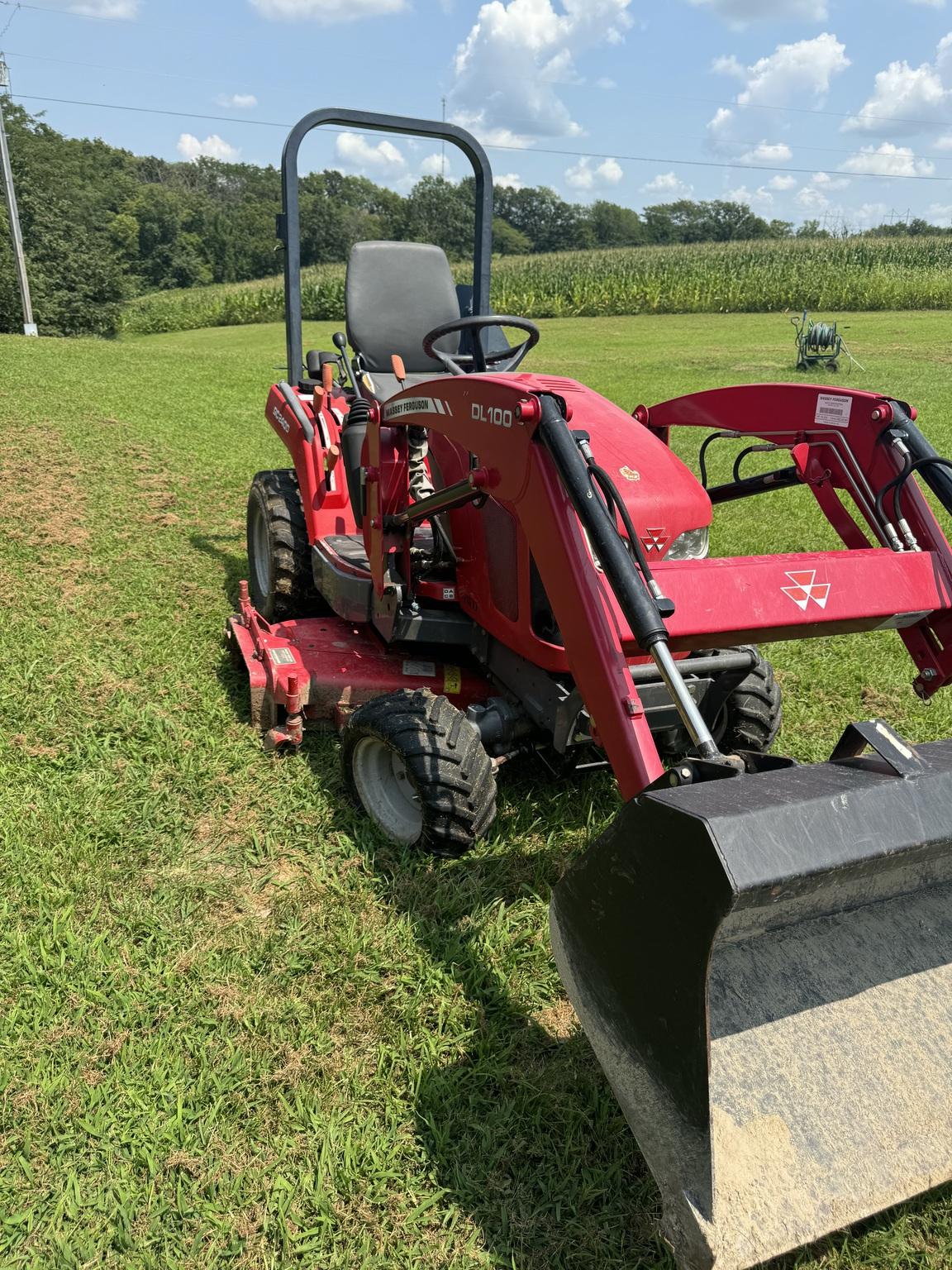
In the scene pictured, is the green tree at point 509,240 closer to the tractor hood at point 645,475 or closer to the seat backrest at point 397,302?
the seat backrest at point 397,302

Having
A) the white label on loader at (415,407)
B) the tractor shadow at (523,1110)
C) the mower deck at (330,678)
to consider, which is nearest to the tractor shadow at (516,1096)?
the tractor shadow at (523,1110)

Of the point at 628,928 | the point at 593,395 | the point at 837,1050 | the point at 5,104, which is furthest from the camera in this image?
the point at 5,104

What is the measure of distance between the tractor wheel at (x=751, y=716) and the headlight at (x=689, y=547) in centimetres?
51

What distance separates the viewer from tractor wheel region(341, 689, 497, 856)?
107 inches

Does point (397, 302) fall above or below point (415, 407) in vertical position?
above

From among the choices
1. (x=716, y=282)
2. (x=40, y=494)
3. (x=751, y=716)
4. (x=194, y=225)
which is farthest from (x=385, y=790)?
(x=194, y=225)

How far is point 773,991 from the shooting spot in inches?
77.3

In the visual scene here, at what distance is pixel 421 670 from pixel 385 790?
56cm

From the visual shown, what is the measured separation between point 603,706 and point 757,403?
4.95 ft

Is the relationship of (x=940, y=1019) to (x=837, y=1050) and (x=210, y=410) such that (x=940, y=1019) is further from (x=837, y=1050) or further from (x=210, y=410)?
(x=210, y=410)

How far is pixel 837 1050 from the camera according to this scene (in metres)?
1.92

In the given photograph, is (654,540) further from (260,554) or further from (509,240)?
(509,240)

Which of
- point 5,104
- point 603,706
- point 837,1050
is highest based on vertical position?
point 5,104

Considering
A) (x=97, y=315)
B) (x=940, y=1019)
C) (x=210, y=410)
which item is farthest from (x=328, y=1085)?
(x=97, y=315)
